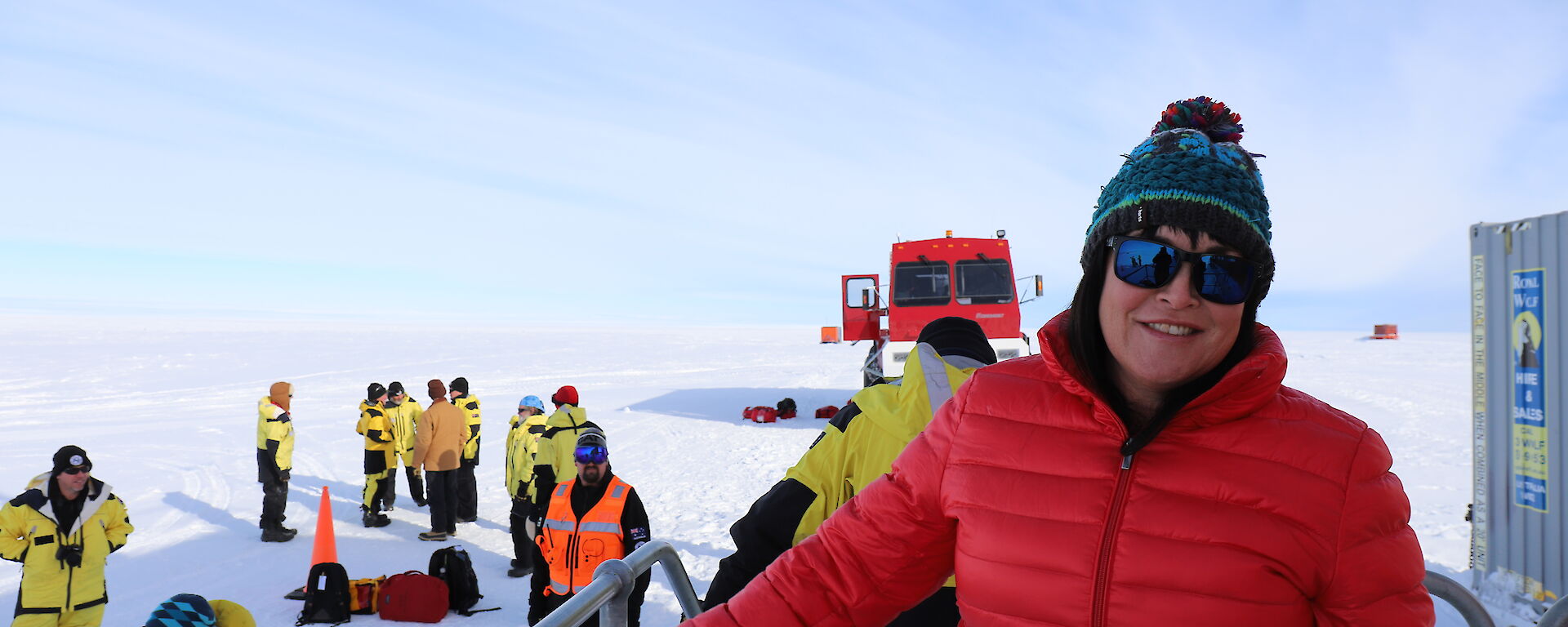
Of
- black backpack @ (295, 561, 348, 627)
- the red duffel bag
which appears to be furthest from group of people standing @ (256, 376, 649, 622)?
black backpack @ (295, 561, 348, 627)

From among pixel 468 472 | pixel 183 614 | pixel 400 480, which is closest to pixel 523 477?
pixel 468 472

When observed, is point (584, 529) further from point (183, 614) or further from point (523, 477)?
point (523, 477)

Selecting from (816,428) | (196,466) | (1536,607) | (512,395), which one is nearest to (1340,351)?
(816,428)

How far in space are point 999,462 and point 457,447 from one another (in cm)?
776

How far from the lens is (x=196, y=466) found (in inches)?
454

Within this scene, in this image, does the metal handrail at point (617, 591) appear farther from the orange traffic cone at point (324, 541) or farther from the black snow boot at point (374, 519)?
the black snow boot at point (374, 519)

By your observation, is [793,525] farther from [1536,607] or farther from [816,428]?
[816,428]

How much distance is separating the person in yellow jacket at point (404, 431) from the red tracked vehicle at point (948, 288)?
21.1 ft

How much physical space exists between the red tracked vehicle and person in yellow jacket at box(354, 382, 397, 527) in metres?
6.73

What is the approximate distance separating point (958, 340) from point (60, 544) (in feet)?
17.7

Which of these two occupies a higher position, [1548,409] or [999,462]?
[999,462]

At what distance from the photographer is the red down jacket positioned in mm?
1012

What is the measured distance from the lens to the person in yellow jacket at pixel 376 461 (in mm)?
8320

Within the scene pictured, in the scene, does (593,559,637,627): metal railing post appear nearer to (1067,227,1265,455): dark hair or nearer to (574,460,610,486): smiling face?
(1067,227,1265,455): dark hair
